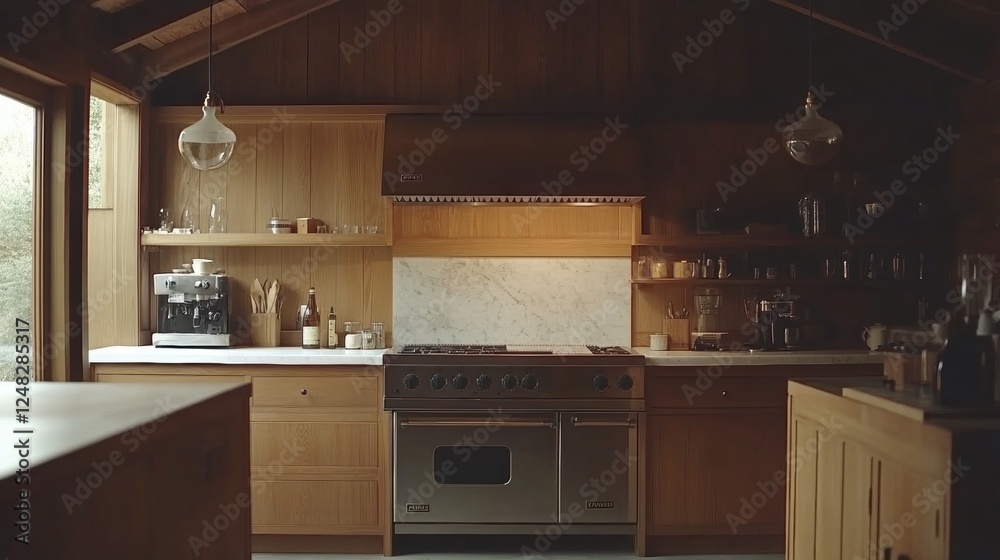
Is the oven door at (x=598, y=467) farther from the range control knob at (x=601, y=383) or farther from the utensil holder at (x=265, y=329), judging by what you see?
the utensil holder at (x=265, y=329)

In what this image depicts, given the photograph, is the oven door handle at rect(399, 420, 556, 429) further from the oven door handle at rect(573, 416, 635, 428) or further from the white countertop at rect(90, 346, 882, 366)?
the white countertop at rect(90, 346, 882, 366)

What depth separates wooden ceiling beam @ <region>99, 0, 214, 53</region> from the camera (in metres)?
3.70

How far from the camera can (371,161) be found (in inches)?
169

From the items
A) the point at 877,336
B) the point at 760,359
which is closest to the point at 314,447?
the point at 760,359

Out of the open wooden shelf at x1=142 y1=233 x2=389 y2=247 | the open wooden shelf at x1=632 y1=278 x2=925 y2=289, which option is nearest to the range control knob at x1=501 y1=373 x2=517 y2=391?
the open wooden shelf at x1=632 y1=278 x2=925 y2=289

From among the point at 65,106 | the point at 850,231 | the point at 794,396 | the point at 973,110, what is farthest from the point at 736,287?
the point at 65,106

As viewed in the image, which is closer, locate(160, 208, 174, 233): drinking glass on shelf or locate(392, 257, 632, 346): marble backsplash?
locate(160, 208, 174, 233): drinking glass on shelf

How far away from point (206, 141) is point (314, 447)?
1.57m

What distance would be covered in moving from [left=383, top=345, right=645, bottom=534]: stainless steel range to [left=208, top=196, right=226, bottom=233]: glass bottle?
1.33m

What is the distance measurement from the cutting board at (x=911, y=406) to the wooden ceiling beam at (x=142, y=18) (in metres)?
3.32

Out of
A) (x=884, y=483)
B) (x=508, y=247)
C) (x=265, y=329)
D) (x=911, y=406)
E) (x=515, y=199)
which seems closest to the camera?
(x=911, y=406)

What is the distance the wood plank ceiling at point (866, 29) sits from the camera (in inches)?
158

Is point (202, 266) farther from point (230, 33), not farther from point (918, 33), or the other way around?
point (918, 33)

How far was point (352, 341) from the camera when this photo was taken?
13.6 ft
